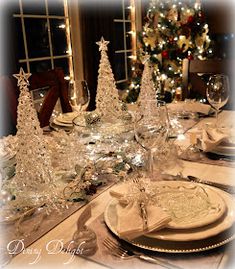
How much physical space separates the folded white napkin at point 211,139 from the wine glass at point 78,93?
486mm

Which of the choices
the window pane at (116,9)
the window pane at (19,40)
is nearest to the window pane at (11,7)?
the window pane at (19,40)

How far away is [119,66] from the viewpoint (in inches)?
150

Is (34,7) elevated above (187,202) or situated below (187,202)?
above

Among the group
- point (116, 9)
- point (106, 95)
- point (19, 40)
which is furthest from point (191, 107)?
point (116, 9)

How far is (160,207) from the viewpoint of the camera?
0.63 meters

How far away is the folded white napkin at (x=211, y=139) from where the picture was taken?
3.16 ft

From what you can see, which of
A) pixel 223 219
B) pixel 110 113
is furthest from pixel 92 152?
pixel 223 219

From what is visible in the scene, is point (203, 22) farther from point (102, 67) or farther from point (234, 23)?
point (102, 67)

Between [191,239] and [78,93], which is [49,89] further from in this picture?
[191,239]

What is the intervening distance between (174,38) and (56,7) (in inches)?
47.2

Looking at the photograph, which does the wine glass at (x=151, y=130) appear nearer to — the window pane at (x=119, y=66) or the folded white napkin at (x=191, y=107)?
the folded white napkin at (x=191, y=107)

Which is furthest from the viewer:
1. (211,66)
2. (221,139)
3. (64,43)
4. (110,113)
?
(64,43)

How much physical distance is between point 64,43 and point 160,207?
102 inches

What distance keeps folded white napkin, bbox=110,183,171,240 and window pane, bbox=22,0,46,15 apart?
2289 mm
